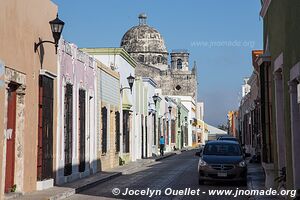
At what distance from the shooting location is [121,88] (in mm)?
28625

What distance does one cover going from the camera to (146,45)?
92438mm

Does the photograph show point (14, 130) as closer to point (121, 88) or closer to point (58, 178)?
point (58, 178)

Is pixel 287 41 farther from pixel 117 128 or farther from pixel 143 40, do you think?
pixel 143 40

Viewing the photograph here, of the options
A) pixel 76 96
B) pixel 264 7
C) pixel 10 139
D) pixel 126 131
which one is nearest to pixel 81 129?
pixel 76 96

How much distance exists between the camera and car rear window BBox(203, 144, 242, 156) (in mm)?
18078

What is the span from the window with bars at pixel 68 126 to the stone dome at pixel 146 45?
74124 mm

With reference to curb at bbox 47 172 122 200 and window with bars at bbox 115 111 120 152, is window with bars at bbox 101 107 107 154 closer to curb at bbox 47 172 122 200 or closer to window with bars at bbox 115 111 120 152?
window with bars at bbox 115 111 120 152

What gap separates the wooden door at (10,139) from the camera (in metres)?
13.1

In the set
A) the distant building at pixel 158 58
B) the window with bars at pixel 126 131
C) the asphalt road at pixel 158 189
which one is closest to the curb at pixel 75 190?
the asphalt road at pixel 158 189

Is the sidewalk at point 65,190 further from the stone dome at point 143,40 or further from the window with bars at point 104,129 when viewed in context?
the stone dome at point 143,40

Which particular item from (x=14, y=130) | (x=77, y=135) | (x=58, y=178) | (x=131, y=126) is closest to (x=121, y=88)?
(x=131, y=126)

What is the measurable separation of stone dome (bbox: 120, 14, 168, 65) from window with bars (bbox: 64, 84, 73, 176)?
243 feet

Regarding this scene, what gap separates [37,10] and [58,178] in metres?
5.67

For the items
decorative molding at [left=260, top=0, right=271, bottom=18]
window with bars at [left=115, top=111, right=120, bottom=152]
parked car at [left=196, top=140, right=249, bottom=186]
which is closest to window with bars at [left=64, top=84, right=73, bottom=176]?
parked car at [left=196, top=140, right=249, bottom=186]
